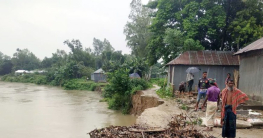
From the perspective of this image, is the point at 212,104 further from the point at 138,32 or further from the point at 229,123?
the point at 138,32

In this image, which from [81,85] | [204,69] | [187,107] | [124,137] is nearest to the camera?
[124,137]

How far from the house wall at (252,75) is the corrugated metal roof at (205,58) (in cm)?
287

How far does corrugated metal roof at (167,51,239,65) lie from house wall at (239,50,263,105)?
2865 millimetres

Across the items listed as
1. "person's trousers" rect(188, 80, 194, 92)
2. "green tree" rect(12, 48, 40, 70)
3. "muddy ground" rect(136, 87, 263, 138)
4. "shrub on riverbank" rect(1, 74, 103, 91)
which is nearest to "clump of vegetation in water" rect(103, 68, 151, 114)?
"muddy ground" rect(136, 87, 263, 138)

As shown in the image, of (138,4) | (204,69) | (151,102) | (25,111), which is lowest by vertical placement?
(25,111)

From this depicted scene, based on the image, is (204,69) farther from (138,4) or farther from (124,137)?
(138,4)

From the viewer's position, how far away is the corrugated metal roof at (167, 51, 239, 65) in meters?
14.4

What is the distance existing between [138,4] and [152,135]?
2996 centimetres

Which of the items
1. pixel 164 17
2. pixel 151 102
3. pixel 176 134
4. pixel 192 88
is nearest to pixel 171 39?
pixel 164 17

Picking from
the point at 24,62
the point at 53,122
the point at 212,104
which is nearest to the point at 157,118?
the point at 212,104

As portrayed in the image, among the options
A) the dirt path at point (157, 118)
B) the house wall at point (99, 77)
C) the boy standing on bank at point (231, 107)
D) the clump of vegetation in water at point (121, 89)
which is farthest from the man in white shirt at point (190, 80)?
the house wall at point (99, 77)

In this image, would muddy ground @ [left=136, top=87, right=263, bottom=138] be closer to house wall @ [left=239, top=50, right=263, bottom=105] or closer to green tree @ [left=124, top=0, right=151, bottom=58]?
house wall @ [left=239, top=50, right=263, bottom=105]

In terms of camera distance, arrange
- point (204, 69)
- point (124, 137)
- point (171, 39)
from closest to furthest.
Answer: point (124, 137) < point (204, 69) < point (171, 39)

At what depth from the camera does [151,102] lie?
13.9 meters
